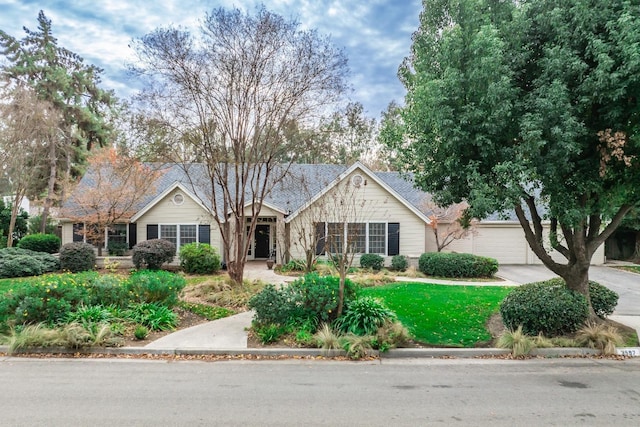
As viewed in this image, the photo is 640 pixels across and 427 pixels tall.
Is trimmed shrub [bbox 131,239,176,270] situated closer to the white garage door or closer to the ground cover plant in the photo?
the ground cover plant

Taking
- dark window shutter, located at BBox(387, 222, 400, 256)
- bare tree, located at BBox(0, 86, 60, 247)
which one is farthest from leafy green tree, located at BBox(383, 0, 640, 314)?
bare tree, located at BBox(0, 86, 60, 247)

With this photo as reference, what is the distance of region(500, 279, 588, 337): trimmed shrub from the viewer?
7.43m

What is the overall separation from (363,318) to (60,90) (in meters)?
27.5

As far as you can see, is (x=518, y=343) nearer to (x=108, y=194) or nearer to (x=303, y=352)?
(x=303, y=352)

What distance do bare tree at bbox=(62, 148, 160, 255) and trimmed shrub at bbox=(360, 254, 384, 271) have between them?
35.7 feet

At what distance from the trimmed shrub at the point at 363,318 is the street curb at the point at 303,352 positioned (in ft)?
2.09

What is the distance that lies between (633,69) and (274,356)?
7585 mm

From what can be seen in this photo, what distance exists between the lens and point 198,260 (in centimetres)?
1675

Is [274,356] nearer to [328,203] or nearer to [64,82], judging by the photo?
[328,203]

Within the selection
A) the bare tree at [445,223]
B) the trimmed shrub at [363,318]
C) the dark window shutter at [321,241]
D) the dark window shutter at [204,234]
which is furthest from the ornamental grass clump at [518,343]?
the dark window shutter at [204,234]

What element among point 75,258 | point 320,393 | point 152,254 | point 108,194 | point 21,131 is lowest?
point 320,393

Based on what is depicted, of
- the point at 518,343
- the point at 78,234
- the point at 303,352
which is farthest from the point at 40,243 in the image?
the point at 518,343

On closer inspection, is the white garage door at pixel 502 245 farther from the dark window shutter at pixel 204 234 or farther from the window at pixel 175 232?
the window at pixel 175 232

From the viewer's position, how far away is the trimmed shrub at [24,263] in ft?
49.6
